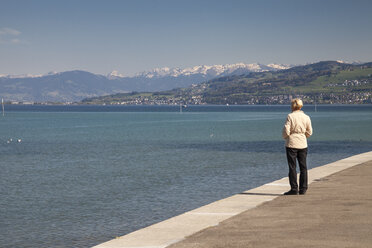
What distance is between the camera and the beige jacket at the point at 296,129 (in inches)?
517

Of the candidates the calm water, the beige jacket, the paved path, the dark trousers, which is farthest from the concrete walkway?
the calm water

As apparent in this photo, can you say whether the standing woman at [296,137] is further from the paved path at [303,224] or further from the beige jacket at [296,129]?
the paved path at [303,224]

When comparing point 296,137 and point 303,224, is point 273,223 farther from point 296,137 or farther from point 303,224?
point 296,137

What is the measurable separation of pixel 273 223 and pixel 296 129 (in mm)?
Answer: 3610

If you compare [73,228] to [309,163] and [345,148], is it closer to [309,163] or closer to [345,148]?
[309,163]

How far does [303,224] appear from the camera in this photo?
9984 millimetres

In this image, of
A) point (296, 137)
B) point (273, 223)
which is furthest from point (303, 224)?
point (296, 137)

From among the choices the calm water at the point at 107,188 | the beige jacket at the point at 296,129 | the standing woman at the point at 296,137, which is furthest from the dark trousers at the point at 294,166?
the calm water at the point at 107,188

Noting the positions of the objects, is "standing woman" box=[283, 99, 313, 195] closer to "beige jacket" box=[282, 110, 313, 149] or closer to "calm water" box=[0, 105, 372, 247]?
"beige jacket" box=[282, 110, 313, 149]

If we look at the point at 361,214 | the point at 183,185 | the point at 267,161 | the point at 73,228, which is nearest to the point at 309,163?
the point at 267,161

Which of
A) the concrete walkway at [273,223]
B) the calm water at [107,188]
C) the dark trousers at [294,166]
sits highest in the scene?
the dark trousers at [294,166]

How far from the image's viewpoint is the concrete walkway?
28.6 feet

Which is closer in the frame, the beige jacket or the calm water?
the beige jacket

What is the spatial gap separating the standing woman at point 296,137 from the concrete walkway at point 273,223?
1.45ft
